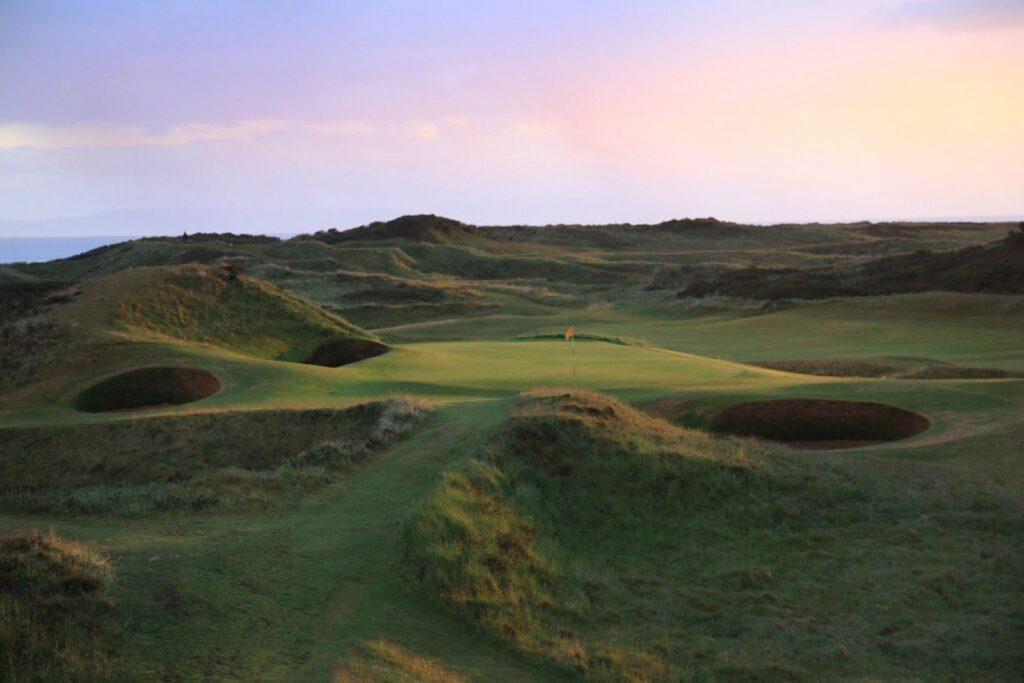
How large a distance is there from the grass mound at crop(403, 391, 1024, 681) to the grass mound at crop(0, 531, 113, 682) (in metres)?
3.45

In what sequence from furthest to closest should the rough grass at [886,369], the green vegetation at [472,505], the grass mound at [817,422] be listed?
the rough grass at [886,369]
the grass mound at [817,422]
the green vegetation at [472,505]

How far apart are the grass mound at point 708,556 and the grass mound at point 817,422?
323 centimetres

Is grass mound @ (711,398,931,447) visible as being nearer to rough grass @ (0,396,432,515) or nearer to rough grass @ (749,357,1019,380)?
rough grass @ (749,357,1019,380)

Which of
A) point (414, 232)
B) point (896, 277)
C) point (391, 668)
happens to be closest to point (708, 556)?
point (391, 668)

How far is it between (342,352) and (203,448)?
1339 cm

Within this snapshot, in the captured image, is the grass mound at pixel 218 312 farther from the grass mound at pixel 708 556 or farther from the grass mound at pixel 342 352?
the grass mound at pixel 708 556

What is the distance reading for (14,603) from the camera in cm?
832

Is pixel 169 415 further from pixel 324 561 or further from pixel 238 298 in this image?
pixel 238 298

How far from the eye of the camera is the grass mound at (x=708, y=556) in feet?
35.2

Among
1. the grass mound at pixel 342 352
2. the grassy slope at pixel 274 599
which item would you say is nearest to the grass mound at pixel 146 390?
the grass mound at pixel 342 352

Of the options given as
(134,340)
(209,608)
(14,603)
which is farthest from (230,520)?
(134,340)

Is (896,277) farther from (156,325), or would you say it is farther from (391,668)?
(391,668)

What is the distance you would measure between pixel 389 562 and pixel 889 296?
146 feet

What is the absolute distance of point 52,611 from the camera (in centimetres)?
840
